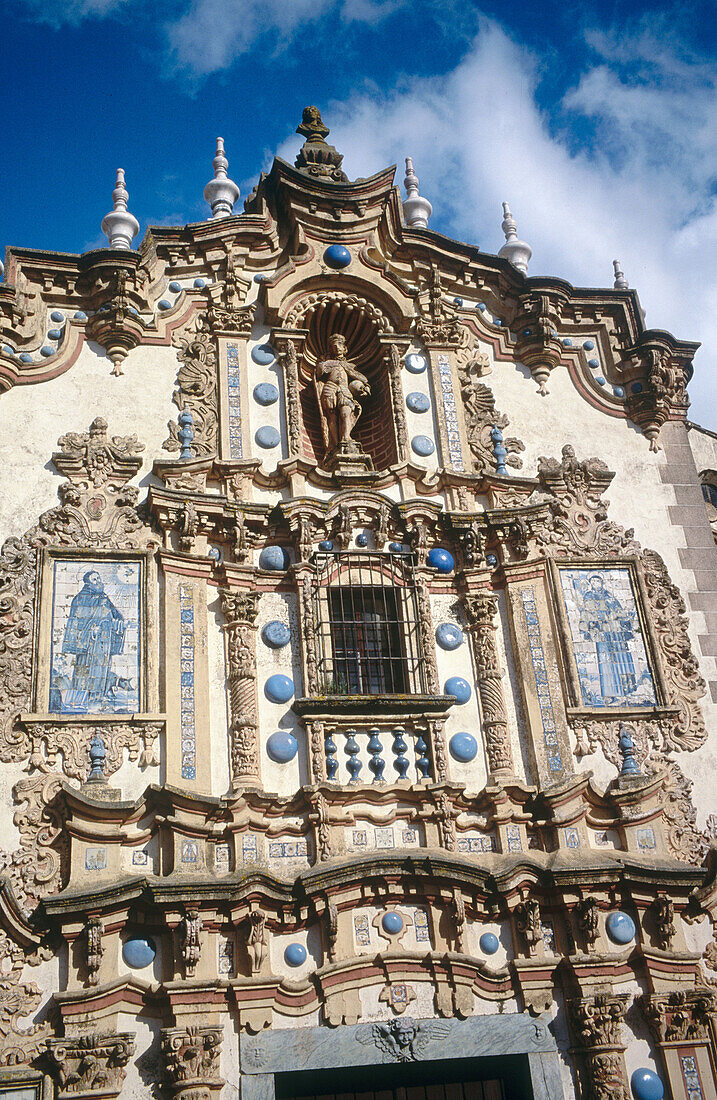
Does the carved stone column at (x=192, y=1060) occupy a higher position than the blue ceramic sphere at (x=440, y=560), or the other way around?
the blue ceramic sphere at (x=440, y=560)

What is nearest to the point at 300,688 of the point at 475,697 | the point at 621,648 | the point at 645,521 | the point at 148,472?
the point at 475,697

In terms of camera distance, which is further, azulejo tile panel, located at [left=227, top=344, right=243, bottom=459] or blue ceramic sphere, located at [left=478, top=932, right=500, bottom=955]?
azulejo tile panel, located at [left=227, top=344, right=243, bottom=459]

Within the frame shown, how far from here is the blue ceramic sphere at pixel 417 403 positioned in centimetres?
1205

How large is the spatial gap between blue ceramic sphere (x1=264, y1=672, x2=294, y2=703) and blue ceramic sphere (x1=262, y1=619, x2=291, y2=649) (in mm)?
326

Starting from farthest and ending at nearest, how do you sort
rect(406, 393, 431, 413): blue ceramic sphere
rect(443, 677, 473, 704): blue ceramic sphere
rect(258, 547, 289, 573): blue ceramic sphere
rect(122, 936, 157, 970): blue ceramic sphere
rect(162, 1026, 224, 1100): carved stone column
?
rect(406, 393, 431, 413): blue ceramic sphere → rect(258, 547, 289, 573): blue ceramic sphere → rect(443, 677, 473, 704): blue ceramic sphere → rect(122, 936, 157, 970): blue ceramic sphere → rect(162, 1026, 224, 1100): carved stone column

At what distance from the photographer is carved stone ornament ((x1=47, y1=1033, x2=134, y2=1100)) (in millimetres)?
8453

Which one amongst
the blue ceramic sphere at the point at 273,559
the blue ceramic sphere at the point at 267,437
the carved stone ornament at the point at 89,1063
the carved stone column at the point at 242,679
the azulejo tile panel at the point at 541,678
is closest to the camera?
the carved stone ornament at the point at 89,1063

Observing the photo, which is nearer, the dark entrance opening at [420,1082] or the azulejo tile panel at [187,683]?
the dark entrance opening at [420,1082]

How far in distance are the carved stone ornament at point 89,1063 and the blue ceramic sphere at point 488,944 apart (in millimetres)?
3045

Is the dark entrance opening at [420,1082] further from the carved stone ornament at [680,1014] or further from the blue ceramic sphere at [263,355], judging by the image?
the blue ceramic sphere at [263,355]

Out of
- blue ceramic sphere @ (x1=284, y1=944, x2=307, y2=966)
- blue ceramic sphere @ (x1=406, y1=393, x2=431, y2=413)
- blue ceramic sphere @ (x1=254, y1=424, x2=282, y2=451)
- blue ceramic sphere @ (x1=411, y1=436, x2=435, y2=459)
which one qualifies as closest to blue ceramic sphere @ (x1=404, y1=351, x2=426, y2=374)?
blue ceramic sphere @ (x1=406, y1=393, x2=431, y2=413)

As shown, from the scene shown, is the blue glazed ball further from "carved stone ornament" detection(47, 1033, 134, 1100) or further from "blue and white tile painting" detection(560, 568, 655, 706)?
"carved stone ornament" detection(47, 1033, 134, 1100)

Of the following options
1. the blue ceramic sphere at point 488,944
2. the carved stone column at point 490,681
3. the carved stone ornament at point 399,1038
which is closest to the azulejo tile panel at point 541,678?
the carved stone column at point 490,681

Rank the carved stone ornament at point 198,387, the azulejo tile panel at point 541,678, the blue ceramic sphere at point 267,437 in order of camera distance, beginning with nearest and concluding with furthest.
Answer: the azulejo tile panel at point 541,678 < the carved stone ornament at point 198,387 < the blue ceramic sphere at point 267,437
